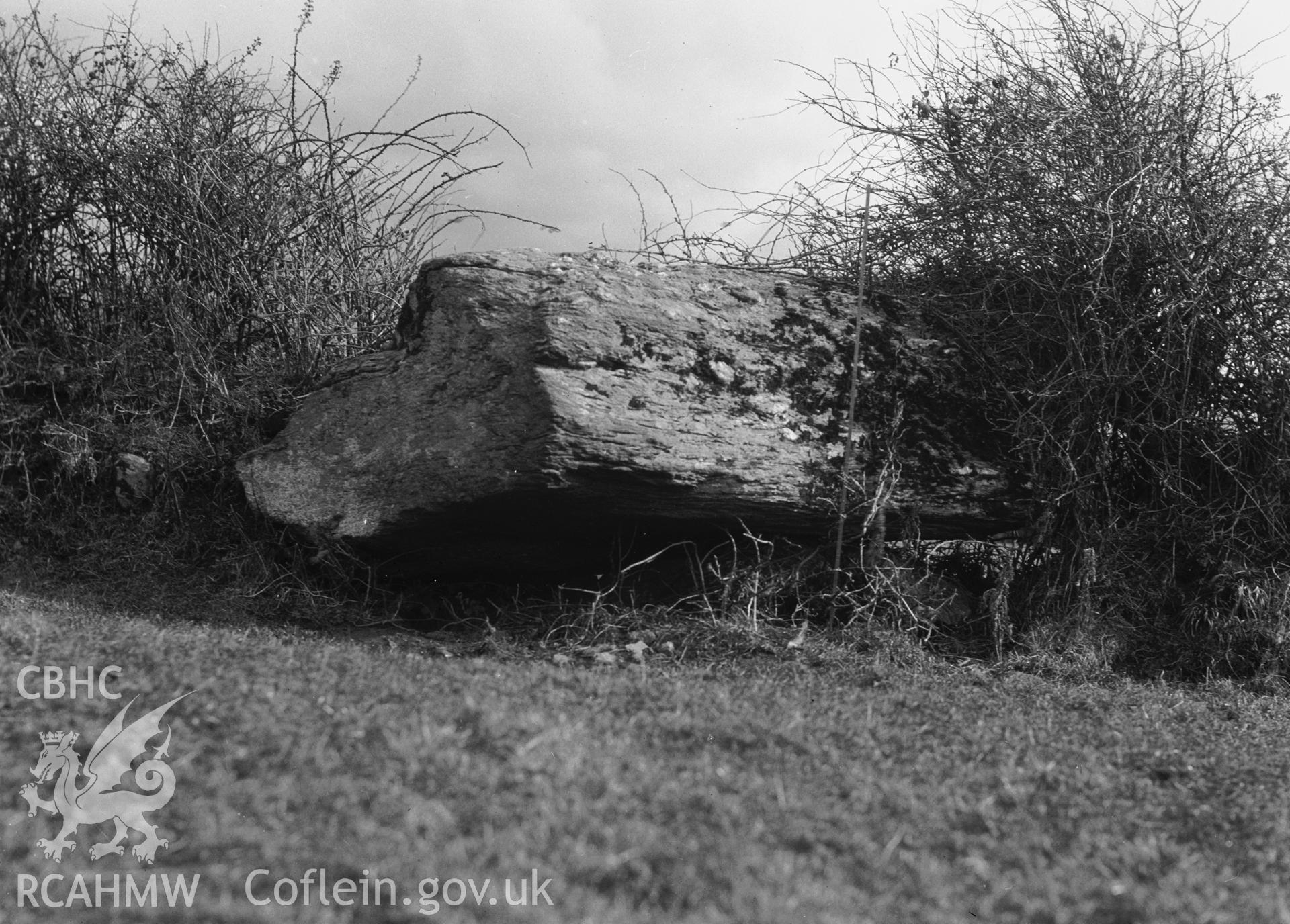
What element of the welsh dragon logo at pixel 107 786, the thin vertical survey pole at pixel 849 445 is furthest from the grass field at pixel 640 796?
the thin vertical survey pole at pixel 849 445

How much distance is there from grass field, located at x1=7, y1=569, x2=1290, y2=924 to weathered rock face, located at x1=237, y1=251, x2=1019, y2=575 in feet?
4.51

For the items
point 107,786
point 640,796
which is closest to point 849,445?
point 640,796

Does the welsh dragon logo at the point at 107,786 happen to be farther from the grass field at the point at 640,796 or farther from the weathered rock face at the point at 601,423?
the weathered rock face at the point at 601,423

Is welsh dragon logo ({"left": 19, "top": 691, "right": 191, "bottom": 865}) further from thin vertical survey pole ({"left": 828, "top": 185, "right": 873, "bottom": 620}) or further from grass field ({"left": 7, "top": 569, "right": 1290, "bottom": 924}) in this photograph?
thin vertical survey pole ({"left": 828, "top": 185, "right": 873, "bottom": 620})

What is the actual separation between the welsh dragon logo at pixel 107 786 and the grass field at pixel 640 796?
0.16 feet

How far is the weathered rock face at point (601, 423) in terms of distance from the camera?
646cm

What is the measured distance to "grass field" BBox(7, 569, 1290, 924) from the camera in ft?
10.2

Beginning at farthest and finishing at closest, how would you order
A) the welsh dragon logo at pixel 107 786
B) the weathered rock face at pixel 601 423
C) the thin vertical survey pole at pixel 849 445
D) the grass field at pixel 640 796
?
the thin vertical survey pole at pixel 849 445, the weathered rock face at pixel 601 423, the welsh dragon logo at pixel 107 786, the grass field at pixel 640 796

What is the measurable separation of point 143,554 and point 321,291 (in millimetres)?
2733

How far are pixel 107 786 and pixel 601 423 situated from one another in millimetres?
3383

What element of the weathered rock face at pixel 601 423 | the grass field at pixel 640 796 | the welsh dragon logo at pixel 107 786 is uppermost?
the weathered rock face at pixel 601 423

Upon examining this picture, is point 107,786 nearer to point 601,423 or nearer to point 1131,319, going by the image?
point 601,423

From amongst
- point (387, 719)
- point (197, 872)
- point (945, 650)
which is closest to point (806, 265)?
point (945, 650)

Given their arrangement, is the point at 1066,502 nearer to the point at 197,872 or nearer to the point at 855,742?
the point at 855,742
